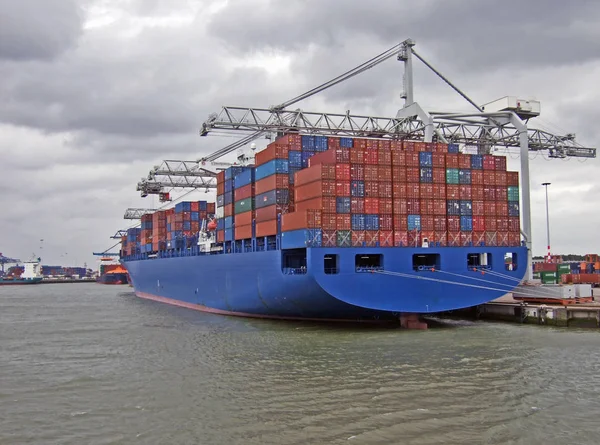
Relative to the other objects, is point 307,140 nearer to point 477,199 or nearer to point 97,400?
point 477,199

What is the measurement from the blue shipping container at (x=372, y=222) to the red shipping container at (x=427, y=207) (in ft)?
10.4

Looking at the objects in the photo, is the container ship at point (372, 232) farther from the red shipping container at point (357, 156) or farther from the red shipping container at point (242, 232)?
the red shipping container at point (242, 232)

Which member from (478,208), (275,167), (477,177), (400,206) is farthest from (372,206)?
(477,177)

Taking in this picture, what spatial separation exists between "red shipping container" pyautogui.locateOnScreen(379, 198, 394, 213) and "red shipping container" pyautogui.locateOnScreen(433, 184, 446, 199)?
10.3ft

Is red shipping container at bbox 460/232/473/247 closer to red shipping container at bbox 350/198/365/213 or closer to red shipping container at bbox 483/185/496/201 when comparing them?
red shipping container at bbox 483/185/496/201

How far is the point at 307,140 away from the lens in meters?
39.0

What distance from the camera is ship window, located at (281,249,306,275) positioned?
3425 centimetres

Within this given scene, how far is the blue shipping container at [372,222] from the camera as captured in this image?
109ft

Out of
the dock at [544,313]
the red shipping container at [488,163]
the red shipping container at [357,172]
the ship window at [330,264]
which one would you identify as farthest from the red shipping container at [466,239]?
the ship window at [330,264]

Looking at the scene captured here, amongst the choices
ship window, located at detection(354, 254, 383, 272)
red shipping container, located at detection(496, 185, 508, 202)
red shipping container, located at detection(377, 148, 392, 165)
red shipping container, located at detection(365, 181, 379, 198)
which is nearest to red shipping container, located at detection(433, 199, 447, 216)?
red shipping container, located at detection(377, 148, 392, 165)

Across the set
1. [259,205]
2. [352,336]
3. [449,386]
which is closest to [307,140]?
[259,205]

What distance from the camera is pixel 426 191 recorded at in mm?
34875

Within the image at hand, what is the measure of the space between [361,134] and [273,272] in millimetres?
14187

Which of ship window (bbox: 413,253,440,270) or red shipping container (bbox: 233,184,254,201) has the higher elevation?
red shipping container (bbox: 233,184,254,201)
